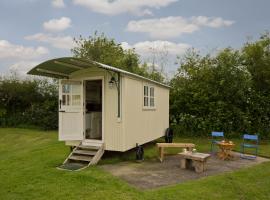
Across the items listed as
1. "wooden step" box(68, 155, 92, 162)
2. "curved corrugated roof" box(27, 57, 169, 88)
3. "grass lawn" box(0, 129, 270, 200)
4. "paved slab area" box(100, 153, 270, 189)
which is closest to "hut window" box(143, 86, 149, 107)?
"curved corrugated roof" box(27, 57, 169, 88)

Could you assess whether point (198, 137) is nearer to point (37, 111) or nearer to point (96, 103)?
point (96, 103)

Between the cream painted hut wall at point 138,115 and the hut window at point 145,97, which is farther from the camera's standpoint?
the hut window at point 145,97

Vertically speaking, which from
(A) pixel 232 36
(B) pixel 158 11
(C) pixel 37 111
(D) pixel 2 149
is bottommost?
(D) pixel 2 149

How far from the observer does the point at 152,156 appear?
8359 mm

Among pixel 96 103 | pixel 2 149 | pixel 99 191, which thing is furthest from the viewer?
pixel 2 149

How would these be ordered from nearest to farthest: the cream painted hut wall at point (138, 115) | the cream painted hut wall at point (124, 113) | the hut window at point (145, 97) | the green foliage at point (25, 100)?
the cream painted hut wall at point (124, 113) → the cream painted hut wall at point (138, 115) → the hut window at point (145, 97) → the green foliage at point (25, 100)

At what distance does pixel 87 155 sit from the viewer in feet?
23.8

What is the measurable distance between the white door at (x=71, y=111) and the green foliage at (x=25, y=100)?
9784 millimetres

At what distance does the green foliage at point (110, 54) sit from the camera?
1848 centimetres

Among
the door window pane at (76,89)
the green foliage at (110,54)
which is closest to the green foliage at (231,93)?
the green foliage at (110,54)

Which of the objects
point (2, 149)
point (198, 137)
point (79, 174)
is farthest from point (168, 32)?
point (79, 174)

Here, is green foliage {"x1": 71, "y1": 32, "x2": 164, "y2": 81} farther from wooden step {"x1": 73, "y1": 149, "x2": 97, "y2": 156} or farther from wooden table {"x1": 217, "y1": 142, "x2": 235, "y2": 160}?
wooden step {"x1": 73, "y1": 149, "x2": 97, "y2": 156}

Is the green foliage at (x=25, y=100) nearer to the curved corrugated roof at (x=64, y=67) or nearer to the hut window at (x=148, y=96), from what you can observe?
the hut window at (x=148, y=96)

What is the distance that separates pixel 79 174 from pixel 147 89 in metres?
3.94
